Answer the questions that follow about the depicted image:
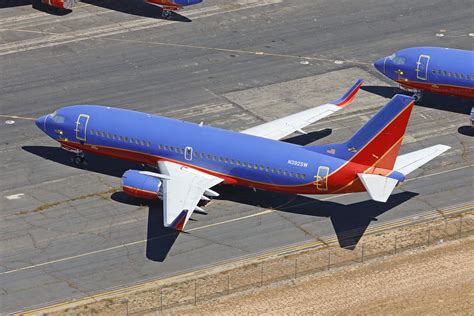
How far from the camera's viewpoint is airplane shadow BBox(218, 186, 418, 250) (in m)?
74.9

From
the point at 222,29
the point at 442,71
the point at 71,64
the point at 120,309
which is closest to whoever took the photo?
the point at 120,309

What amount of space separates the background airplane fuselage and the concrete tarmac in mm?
2720

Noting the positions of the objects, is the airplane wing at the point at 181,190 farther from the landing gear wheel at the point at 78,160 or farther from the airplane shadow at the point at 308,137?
the airplane shadow at the point at 308,137

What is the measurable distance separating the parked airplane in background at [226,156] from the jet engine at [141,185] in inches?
2.7

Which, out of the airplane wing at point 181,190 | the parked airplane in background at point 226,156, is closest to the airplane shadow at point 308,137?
the parked airplane in background at point 226,156

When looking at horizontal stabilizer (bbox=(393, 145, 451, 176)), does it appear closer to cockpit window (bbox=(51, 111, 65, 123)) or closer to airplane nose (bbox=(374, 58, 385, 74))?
airplane nose (bbox=(374, 58, 385, 74))

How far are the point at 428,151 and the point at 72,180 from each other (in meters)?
26.1

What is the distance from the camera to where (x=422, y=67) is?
307 ft

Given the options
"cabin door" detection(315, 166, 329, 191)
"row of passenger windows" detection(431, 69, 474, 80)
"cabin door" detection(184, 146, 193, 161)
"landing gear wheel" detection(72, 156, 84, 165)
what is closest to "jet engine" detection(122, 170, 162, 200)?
Result: "cabin door" detection(184, 146, 193, 161)

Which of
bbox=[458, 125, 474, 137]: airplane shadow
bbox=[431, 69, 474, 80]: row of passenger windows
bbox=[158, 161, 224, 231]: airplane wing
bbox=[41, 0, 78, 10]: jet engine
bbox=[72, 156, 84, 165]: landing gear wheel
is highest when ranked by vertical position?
bbox=[41, 0, 78, 10]: jet engine

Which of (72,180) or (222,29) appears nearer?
(72,180)

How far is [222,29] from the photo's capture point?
111m

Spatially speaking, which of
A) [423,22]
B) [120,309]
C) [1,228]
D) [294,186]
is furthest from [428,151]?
[423,22]

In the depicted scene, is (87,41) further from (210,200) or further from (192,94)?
(210,200)
